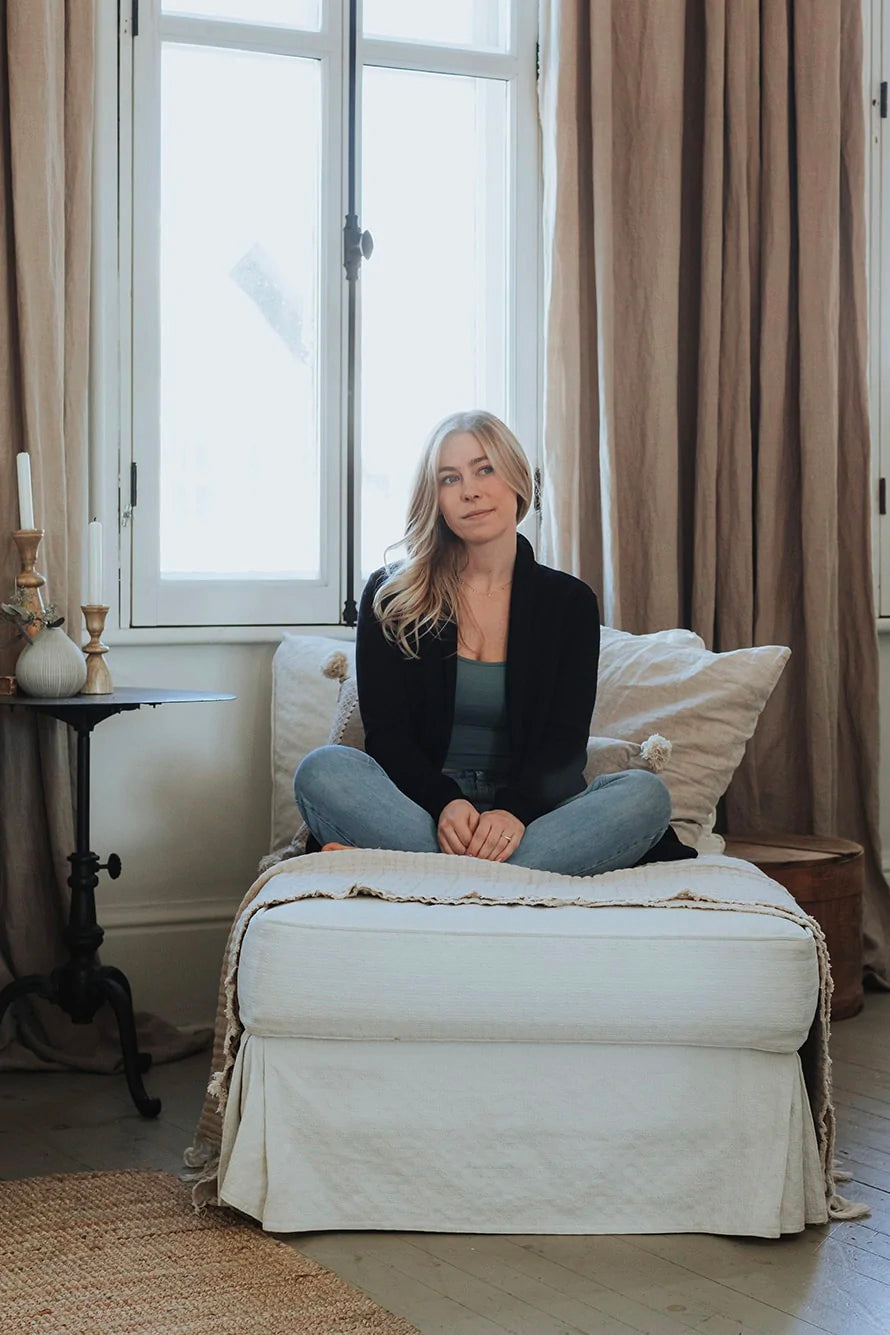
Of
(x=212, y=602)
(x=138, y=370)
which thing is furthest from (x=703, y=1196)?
(x=138, y=370)

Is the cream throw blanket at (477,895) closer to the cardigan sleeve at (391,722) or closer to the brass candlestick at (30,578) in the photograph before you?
the cardigan sleeve at (391,722)

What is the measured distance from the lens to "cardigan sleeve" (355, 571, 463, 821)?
2.20 meters

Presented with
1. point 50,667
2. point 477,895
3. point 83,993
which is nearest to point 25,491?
point 50,667

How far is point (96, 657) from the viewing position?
2.46 metres

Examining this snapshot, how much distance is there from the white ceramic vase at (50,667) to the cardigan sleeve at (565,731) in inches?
29.5

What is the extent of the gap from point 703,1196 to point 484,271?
1.98 meters

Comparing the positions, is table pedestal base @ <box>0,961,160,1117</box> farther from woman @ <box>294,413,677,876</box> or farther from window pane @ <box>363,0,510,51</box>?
window pane @ <box>363,0,510,51</box>

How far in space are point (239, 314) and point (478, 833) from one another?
1301 millimetres

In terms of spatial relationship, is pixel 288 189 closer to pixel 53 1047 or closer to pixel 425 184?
pixel 425 184

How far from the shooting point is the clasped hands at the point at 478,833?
6.82 ft

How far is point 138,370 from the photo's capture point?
2.75 m

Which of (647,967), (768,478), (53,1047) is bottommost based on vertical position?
(53,1047)

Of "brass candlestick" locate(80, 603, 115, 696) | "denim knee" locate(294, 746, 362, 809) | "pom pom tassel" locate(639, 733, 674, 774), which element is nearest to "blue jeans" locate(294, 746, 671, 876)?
"denim knee" locate(294, 746, 362, 809)

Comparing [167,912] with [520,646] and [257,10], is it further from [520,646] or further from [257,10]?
[257,10]
